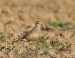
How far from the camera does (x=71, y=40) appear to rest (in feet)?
25.6

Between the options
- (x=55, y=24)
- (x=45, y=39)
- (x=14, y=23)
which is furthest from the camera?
(x=55, y=24)

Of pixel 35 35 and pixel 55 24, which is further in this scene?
pixel 55 24

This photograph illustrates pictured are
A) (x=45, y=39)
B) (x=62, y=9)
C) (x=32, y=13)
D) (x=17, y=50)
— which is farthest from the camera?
(x=62, y=9)

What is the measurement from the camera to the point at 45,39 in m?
7.58

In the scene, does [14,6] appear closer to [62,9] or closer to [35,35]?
[62,9]

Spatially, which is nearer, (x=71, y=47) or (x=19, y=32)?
(x=71, y=47)

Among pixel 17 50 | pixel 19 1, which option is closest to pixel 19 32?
pixel 17 50

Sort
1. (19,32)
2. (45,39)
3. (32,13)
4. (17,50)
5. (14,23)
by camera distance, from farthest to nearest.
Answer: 1. (32,13)
2. (14,23)
3. (19,32)
4. (45,39)
5. (17,50)

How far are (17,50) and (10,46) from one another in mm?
262

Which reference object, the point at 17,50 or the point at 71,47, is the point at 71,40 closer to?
the point at 71,47

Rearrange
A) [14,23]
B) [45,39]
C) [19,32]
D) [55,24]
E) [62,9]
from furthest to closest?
[62,9], [55,24], [14,23], [19,32], [45,39]

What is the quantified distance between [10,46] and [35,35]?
714 mm

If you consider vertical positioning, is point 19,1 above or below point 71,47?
above

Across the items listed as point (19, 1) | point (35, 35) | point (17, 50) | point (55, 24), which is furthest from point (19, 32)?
point (19, 1)
